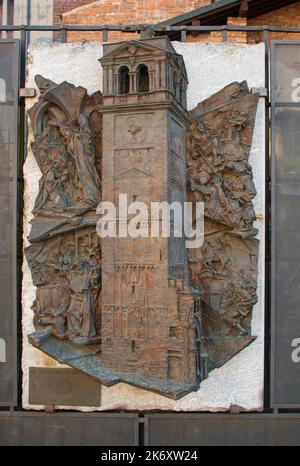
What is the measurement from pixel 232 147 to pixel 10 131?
3131 mm

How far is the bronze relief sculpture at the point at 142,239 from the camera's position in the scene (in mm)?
6691

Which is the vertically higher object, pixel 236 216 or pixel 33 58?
pixel 33 58

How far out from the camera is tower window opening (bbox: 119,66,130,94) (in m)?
6.90

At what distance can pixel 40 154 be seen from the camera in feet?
24.1

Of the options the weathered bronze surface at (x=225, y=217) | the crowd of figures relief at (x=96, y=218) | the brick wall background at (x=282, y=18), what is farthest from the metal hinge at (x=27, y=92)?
the brick wall background at (x=282, y=18)

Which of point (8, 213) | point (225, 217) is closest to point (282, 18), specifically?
point (225, 217)

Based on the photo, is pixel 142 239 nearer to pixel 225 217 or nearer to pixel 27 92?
pixel 225 217

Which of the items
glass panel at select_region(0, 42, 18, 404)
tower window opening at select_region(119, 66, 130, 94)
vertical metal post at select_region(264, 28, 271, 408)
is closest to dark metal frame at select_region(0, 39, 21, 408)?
glass panel at select_region(0, 42, 18, 404)

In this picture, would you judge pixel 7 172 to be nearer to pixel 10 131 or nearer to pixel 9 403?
pixel 10 131

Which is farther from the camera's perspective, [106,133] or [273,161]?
[273,161]

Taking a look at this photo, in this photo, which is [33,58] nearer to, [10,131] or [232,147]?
[10,131]

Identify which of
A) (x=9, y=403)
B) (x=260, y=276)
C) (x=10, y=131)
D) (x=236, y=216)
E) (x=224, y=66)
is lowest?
(x=9, y=403)

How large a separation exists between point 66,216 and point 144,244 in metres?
1.20

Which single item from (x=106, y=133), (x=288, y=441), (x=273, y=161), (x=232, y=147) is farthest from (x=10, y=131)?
(x=288, y=441)
